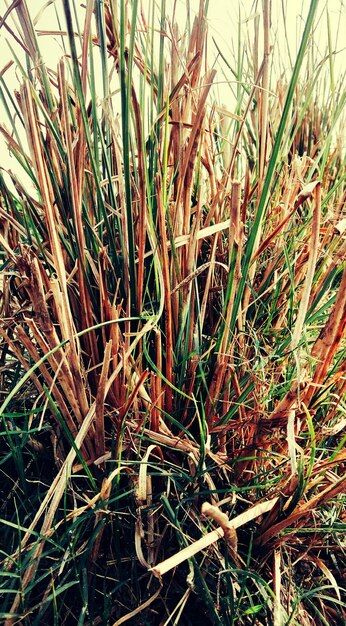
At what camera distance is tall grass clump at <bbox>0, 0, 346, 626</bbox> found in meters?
0.60

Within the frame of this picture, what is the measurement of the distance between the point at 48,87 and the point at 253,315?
0.40m

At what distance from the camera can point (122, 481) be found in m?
0.67

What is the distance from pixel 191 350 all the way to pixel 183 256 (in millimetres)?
114

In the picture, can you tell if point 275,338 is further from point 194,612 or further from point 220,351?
point 194,612

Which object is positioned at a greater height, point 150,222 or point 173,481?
point 150,222

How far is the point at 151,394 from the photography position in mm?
659

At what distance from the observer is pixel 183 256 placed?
0.71m

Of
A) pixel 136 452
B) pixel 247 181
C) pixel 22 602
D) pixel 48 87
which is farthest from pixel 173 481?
pixel 48 87

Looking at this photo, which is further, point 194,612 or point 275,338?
point 275,338

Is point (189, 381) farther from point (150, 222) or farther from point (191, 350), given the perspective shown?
point (150, 222)

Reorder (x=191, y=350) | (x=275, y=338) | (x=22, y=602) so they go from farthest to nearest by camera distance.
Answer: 1. (x=275, y=338)
2. (x=191, y=350)
3. (x=22, y=602)

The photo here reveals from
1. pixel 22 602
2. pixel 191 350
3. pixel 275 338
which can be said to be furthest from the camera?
pixel 275 338

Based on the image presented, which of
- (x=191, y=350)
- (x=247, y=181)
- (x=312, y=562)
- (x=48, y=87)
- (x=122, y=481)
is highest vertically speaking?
(x=48, y=87)

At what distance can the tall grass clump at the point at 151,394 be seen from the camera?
1.97ft
